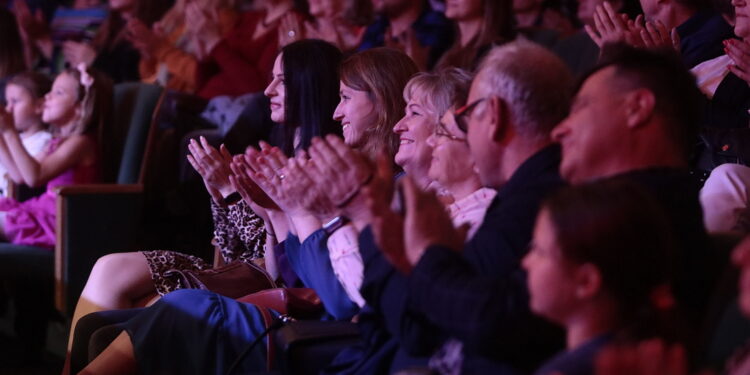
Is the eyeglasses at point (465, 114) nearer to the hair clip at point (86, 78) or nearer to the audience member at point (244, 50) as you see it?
the hair clip at point (86, 78)

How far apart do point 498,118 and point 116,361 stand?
43.3 inches

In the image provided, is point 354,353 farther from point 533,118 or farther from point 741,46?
point 741,46

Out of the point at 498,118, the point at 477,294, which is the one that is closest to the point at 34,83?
the point at 498,118

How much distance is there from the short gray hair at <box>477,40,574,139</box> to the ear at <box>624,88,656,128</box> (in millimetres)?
164

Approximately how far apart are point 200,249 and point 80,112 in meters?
0.69

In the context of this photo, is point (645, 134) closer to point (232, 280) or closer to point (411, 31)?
point (232, 280)

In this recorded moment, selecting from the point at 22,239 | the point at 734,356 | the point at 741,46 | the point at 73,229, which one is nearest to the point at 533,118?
the point at 734,356

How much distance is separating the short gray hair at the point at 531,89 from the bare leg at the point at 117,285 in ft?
4.40

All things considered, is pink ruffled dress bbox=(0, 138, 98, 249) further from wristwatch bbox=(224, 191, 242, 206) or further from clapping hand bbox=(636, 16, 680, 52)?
clapping hand bbox=(636, 16, 680, 52)

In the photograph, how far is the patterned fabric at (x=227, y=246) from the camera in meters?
2.77

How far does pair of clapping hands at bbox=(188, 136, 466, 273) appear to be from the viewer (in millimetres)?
1584

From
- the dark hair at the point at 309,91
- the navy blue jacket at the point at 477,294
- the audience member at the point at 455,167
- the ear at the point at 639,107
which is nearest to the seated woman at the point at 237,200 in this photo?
the dark hair at the point at 309,91

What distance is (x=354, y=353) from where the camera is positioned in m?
1.95

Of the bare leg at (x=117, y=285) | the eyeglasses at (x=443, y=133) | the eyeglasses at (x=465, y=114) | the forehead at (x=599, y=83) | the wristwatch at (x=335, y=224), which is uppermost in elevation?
the forehead at (x=599, y=83)
